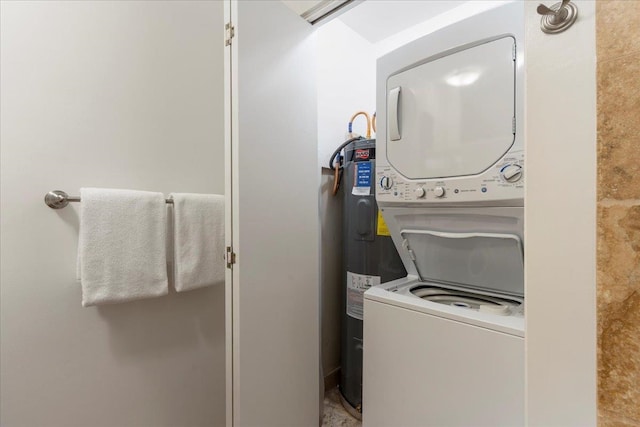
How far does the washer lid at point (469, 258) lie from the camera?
1228 mm

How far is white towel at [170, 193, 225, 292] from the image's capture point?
4.09 ft

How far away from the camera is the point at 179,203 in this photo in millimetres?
1247

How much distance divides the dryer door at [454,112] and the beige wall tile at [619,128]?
0.76m

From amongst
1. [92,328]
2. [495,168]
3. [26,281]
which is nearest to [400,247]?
[495,168]

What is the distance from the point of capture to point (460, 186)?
1.20 m

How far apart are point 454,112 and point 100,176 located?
143 cm

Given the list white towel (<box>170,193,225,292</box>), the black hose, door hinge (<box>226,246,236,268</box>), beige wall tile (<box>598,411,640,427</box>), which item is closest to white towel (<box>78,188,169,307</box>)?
white towel (<box>170,193,225,292</box>)

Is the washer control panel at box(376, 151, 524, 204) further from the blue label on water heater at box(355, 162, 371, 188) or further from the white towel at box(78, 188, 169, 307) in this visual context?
the white towel at box(78, 188, 169, 307)

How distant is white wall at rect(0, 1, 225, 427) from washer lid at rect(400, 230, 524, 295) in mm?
1034

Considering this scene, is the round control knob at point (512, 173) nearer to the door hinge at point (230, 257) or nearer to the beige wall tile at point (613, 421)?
the beige wall tile at point (613, 421)

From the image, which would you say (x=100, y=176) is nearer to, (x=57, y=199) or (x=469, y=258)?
(x=57, y=199)

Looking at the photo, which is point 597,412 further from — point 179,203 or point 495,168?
point 179,203

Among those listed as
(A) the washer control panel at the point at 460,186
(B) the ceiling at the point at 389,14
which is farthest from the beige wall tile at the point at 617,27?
(B) the ceiling at the point at 389,14

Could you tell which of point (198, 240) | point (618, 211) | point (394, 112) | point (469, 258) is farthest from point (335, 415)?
point (618, 211)
